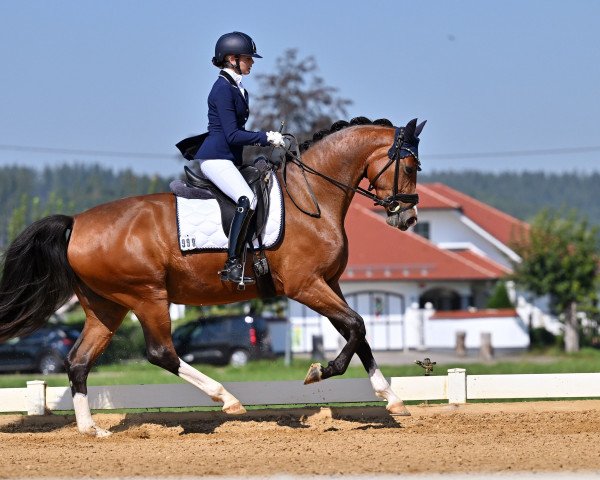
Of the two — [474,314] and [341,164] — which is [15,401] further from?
[474,314]

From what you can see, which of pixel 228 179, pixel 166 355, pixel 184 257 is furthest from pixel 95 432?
pixel 228 179

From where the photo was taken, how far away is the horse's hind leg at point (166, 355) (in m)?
9.31

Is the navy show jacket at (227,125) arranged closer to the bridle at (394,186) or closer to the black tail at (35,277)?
the bridle at (394,186)

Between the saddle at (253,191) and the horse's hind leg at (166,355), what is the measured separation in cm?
97

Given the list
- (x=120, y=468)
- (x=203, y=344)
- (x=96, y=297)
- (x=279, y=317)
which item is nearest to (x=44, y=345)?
(x=203, y=344)

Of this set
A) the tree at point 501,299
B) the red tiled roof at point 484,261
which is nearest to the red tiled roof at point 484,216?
the red tiled roof at point 484,261

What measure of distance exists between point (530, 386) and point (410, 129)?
3.01 meters

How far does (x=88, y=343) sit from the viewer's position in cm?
986

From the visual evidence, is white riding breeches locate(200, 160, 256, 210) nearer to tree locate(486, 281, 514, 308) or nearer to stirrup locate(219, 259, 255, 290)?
stirrup locate(219, 259, 255, 290)

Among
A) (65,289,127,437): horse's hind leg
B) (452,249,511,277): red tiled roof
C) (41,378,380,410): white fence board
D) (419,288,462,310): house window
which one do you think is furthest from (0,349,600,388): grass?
(452,249,511,277): red tiled roof

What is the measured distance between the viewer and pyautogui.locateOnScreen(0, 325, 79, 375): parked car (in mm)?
28438

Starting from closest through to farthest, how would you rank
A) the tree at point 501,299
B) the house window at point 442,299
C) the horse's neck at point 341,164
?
1. the horse's neck at point 341,164
2. the tree at point 501,299
3. the house window at point 442,299

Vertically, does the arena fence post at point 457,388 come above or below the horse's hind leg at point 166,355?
below

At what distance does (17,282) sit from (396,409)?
366 centimetres
